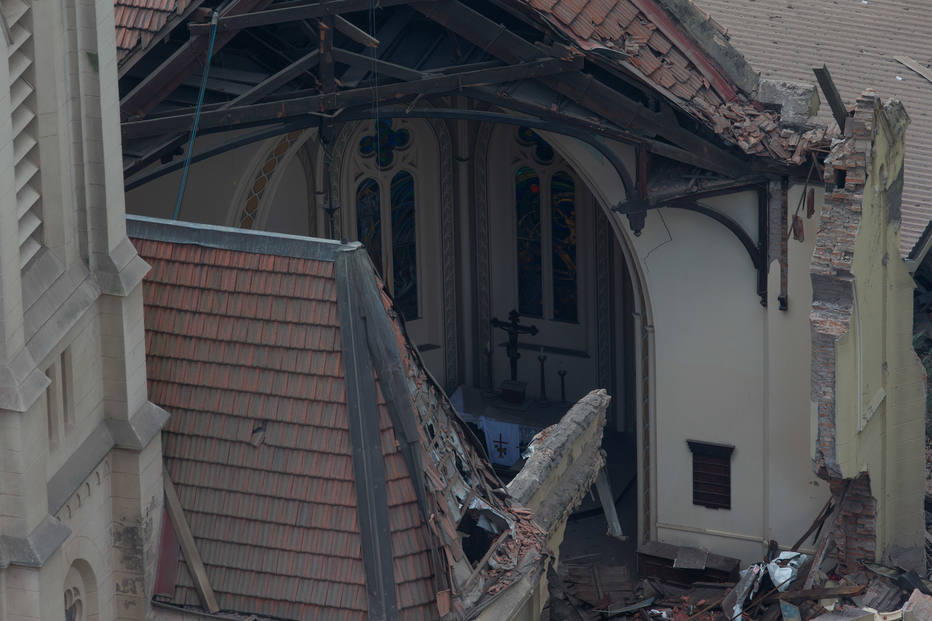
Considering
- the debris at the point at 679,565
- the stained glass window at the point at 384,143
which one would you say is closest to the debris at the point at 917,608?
the debris at the point at 679,565

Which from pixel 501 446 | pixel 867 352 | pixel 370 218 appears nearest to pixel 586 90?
pixel 867 352

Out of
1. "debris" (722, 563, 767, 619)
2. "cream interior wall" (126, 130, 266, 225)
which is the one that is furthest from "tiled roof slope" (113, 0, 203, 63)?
"debris" (722, 563, 767, 619)

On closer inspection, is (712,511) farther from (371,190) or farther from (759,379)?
(371,190)

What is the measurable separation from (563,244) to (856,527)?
8.87 m

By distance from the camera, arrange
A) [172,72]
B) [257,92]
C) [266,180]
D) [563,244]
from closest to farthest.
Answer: [172,72] → [257,92] → [266,180] → [563,244]

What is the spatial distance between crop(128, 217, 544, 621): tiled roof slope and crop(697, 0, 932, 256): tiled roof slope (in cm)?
1607

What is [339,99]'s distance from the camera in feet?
74.8

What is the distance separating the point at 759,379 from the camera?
2539 centimetres

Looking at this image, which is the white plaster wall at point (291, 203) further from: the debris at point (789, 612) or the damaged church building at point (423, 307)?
the debris at point (789, 612)

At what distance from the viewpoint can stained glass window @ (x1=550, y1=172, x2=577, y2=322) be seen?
3091 centimetres

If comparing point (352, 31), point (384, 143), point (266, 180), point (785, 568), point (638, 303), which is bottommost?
point (785, 568)

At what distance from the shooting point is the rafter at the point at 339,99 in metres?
22.1

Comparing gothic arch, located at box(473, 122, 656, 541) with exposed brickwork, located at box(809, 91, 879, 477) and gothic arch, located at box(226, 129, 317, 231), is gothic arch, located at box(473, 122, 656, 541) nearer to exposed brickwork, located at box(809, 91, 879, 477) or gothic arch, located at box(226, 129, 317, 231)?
exposed brickwork, located at box(809, 91, 879, 477)

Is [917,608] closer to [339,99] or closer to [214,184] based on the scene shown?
[339,99]
